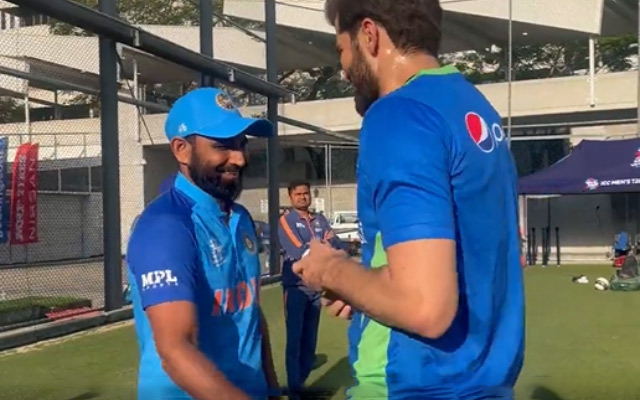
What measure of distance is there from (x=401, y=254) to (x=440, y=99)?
0.37 meters

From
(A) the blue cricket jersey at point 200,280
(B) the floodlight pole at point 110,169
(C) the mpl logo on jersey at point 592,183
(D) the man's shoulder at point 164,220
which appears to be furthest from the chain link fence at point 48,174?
(C) the mpl logo on jersey at point 592,183

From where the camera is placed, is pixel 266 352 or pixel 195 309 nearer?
pixel 195 309

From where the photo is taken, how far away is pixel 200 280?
9.50 feet

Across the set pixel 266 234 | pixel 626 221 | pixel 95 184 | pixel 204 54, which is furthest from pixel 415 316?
pixel 626 221

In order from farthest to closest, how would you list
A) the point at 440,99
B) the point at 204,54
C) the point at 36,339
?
the point at 204,54
the point at 36,339
the point at 440,99

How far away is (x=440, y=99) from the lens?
208cm

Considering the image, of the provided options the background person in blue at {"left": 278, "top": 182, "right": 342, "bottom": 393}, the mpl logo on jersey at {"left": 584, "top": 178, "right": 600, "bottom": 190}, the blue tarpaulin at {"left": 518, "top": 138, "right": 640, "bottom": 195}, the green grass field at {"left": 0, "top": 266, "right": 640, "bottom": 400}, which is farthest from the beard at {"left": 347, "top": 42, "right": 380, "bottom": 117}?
the mpl logo on jersey at {"left": 584, "top": 178, "right": 600, "bottom": 190}

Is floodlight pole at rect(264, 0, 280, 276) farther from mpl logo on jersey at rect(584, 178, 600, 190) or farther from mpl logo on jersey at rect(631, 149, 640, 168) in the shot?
mpl logo on jersey at rect(631, 149, 640, 168)

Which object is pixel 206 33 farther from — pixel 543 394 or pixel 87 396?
pixel 543 394

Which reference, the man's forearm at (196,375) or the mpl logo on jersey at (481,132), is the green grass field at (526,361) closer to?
the man's forearm at (196,375)

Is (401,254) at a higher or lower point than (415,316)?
higher

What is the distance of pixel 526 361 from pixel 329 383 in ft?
6.68

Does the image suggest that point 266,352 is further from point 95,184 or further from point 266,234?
point 266,234

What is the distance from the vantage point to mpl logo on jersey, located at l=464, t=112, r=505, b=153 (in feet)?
6.86
